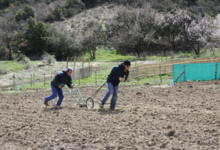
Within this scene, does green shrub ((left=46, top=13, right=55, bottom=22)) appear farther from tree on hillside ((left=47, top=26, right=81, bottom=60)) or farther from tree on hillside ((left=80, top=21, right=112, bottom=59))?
tree on hillside ((left=47, top=26, right=81, bottom=60))

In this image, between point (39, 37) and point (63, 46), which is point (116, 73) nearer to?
point (63, 46)

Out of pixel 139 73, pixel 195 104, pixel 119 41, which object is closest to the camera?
pixel 195 104

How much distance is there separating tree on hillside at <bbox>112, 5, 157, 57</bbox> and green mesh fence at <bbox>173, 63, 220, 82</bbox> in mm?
26538

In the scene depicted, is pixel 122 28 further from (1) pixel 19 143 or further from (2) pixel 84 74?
(1) pixel 19 143

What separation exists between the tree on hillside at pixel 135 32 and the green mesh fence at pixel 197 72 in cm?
2654

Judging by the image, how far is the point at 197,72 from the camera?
22750 mm

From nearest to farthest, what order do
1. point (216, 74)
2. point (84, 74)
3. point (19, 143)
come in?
point (19, 143)
point (216, 74)
point (84, 74)

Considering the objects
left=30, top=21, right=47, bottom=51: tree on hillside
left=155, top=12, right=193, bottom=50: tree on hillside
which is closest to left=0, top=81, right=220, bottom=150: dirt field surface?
left=155, top=12, right=193, bottom=50: tree on hillside

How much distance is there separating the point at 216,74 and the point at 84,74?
1550 cm

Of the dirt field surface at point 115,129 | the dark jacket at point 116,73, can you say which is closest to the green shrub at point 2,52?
the dirt field surface at point 115,129

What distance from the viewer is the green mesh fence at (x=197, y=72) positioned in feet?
74.1

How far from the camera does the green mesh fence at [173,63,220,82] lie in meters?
22.6

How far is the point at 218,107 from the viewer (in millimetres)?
9570

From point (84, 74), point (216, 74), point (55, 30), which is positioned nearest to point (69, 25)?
point (55, 30)
